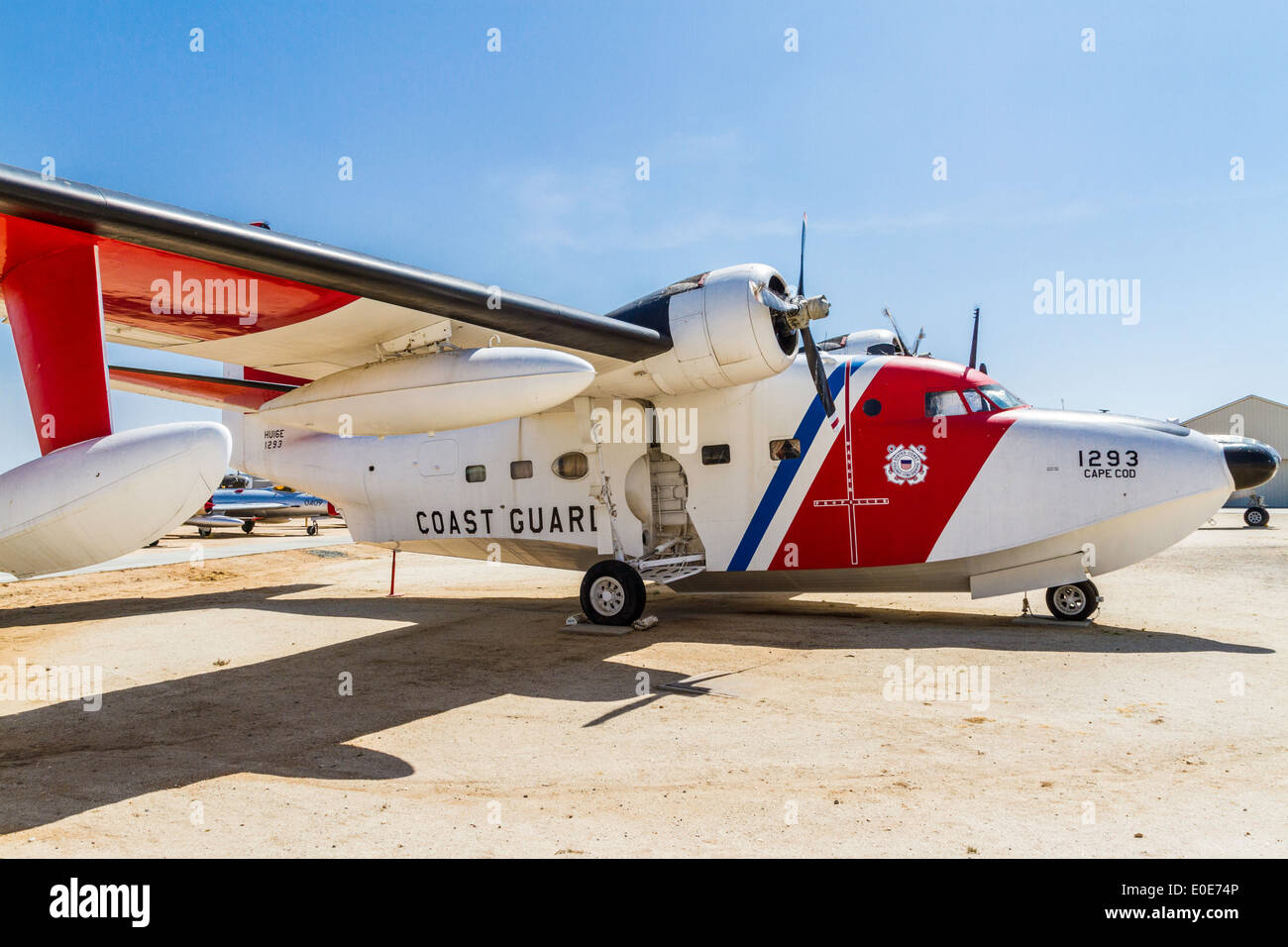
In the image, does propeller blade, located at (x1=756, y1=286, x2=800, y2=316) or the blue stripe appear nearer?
propeller blade, located at (x1=756, y1=286, x2=800, y2=316)

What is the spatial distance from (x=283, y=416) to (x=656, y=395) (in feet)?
14.7

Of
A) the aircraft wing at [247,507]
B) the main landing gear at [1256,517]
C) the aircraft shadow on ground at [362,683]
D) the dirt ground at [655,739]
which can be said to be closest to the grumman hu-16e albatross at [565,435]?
the aircraft shadow on ground at [362,683]

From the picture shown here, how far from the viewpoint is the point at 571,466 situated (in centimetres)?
1113

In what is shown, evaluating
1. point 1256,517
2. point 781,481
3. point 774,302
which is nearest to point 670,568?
point 781,481

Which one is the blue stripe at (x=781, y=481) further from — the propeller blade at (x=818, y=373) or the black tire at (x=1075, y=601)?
the black tire at (x=1075, y=601)

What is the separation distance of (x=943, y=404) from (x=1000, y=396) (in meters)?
0.76

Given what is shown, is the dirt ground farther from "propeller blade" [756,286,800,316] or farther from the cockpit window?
"propeller blade" [756,286,800,316]

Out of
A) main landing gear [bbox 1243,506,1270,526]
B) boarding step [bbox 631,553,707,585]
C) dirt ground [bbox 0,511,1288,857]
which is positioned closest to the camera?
dirt ground [bbox 0,511,1288,857]

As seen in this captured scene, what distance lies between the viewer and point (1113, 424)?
9180mm

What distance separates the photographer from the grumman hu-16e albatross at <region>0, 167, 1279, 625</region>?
17.9 ft

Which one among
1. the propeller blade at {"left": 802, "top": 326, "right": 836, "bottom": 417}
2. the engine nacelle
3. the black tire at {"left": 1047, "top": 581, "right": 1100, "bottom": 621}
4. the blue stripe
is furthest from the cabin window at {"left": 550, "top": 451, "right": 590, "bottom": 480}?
the black tire at {"left": 1047, "top": 581, "right": 1100, "bottom": 621}

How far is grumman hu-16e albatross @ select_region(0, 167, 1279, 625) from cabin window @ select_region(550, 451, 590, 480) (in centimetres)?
3

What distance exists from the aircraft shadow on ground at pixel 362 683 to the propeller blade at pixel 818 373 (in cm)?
276
